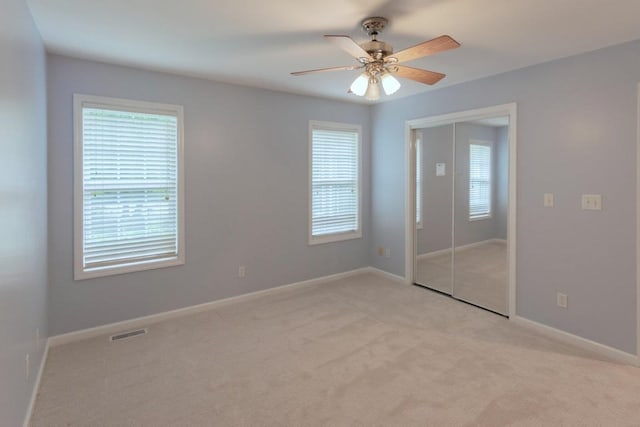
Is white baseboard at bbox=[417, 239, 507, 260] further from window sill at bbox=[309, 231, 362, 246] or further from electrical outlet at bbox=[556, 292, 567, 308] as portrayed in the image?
window sill at bbox=[309, 231, 362, 246]

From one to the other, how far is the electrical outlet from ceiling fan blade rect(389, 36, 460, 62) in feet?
8.04

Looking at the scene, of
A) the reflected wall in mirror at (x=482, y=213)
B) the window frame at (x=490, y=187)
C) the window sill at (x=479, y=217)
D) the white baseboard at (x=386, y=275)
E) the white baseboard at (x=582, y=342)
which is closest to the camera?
the white baseboard at (x=582, y=342)

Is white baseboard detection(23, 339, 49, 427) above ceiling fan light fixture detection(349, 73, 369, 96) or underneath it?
underneath

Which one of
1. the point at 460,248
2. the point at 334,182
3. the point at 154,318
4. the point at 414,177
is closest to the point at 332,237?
the point at 334,182

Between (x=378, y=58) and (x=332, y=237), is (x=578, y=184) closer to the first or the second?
(x=378, y=58)

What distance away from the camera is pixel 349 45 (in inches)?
83.2

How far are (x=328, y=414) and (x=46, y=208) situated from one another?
107 inches

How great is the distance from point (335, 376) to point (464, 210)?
2.57m

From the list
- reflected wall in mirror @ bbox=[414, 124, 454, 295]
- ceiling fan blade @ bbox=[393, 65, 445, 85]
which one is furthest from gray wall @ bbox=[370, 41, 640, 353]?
ceiling fan blade @ bbox=[393, 65, 445, 85]

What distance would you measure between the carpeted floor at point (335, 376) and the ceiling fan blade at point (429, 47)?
2182 millimetres

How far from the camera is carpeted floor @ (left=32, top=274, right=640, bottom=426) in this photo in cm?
210

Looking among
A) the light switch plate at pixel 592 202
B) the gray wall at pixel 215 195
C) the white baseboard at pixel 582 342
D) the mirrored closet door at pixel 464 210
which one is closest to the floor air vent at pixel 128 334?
the gray wall at pixel 215 195

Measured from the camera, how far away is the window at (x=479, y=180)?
3.81m

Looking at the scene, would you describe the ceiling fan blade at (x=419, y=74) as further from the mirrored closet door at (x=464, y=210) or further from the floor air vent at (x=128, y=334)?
the floor air vent at (x=128, y=334)
